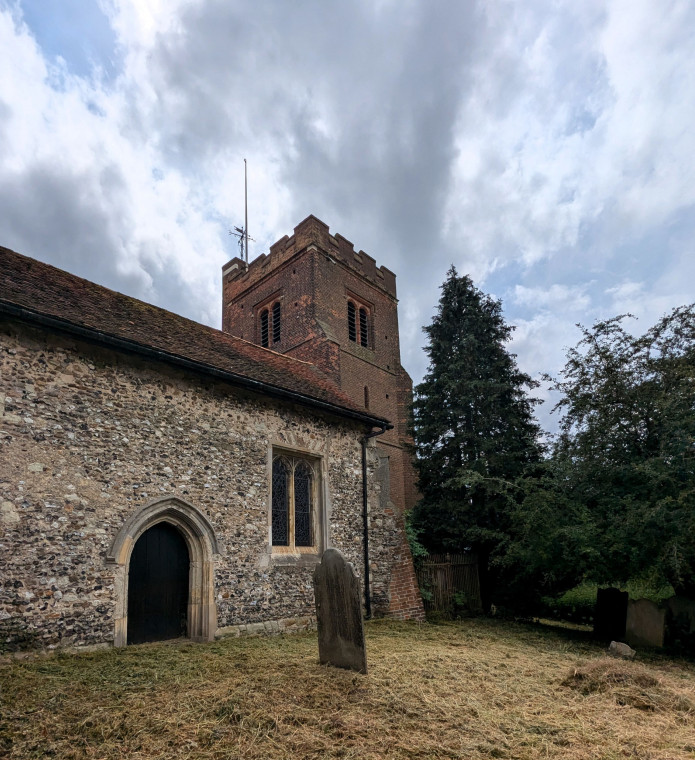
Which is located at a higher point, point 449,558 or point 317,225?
point 317,225

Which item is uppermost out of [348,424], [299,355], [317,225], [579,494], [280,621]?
[317,225]

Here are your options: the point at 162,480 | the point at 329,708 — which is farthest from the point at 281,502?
the point at 329,708

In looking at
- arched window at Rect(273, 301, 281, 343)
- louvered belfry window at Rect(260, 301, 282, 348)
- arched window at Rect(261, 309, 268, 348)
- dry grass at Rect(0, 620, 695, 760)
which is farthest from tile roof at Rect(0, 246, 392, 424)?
arched window at Rect(261, 309, 268, 348)

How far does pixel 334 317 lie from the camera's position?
72.3 ft

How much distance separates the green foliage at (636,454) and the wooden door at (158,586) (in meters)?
7.14

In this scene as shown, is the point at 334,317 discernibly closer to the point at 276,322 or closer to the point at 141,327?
the point at 276,322

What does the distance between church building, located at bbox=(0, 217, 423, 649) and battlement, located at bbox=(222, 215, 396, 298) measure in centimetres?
1038

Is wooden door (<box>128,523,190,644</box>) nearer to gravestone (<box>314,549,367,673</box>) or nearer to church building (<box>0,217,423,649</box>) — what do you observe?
church building (<box>0,217,423,649</box>)

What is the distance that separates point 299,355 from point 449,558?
10611 mm

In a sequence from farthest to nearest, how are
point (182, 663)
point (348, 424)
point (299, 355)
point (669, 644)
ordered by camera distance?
point (299, 355)
point (348, 424)
point (669, 644)
point (182, 663)

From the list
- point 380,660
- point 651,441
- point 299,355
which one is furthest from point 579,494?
point 299,355

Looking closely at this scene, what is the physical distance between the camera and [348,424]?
12.4 m

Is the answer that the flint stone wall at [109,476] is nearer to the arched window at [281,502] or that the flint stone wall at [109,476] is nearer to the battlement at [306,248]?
the arched window at [281,502]

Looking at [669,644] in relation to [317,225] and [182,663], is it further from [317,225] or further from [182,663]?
[317,225]
